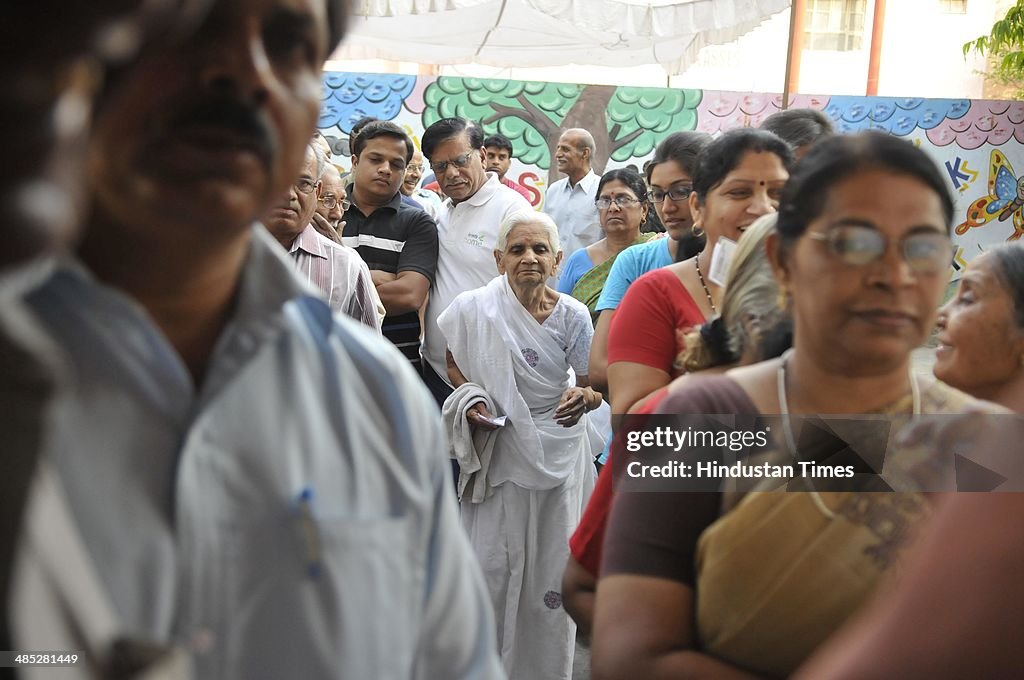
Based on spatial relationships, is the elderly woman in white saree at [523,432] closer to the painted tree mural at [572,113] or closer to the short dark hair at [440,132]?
the short dark hair at [440,132]

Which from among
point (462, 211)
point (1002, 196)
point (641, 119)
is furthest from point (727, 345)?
point (1002, 196)

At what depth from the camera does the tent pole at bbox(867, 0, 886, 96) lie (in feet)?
64.1

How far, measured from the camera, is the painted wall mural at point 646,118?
33.8 ft

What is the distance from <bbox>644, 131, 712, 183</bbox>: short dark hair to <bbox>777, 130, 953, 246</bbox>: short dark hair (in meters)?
1.90

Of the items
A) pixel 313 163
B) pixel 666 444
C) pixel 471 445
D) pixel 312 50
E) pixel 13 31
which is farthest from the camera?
pixel 471 445

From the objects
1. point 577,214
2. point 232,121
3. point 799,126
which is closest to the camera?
point 232,121

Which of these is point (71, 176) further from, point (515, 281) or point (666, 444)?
point (515, 281)

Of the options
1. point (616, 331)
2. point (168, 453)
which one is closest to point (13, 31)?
point (168, 453)

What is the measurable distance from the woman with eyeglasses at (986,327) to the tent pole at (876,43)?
19304 millimetres

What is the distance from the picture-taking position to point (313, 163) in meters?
3.39

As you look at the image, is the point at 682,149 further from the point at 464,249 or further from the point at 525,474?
the point at 464,249

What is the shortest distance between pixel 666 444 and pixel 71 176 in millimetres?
1182

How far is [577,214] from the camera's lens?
22.2ft

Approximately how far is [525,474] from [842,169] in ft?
9.13
